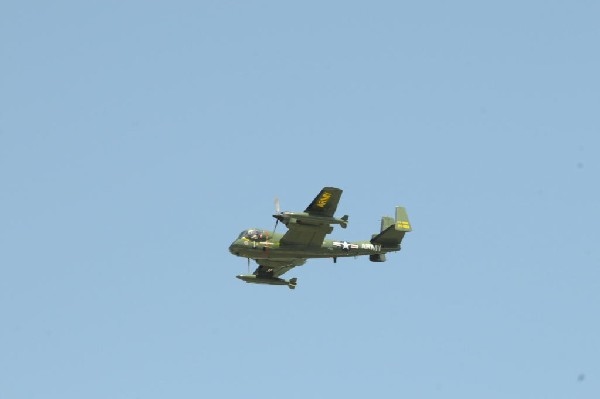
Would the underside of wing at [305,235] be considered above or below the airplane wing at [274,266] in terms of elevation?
above

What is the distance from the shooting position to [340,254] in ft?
347

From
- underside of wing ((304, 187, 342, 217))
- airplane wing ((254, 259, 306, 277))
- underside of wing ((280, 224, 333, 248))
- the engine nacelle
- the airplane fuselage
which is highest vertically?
underside of wing ((304, 187, 342, 217))

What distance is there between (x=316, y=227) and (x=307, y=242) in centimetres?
310

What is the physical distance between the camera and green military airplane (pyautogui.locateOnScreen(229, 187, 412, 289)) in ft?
324

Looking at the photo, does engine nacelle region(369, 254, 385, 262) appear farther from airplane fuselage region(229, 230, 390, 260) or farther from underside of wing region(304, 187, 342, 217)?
underside of wing region(304, 187, 342, 217)

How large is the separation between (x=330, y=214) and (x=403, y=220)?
12.6m

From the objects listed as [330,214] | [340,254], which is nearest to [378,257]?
[340,254]

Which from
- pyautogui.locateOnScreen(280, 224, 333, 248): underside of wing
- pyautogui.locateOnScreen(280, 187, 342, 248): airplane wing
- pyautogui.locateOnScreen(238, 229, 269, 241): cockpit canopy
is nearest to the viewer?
pyautogui.locateOnScreen(280, 187, 342, 248): airplane wing

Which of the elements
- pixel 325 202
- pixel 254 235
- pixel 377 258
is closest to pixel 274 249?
pixel 254 235

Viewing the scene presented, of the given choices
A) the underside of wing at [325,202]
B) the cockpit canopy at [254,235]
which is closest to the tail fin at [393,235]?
the cockpit canopy at [254,235]

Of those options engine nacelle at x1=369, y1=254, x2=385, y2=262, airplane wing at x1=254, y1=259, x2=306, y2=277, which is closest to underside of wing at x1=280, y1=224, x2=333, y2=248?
airplane wing at x1=254, y1=259, x2=306, y2=277

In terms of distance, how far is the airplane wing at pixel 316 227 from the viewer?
97562 mm

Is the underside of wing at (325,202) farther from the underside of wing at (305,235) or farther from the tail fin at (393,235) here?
the tail fin at (393,235)

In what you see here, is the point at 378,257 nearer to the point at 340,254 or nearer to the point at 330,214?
the point at 340,254
